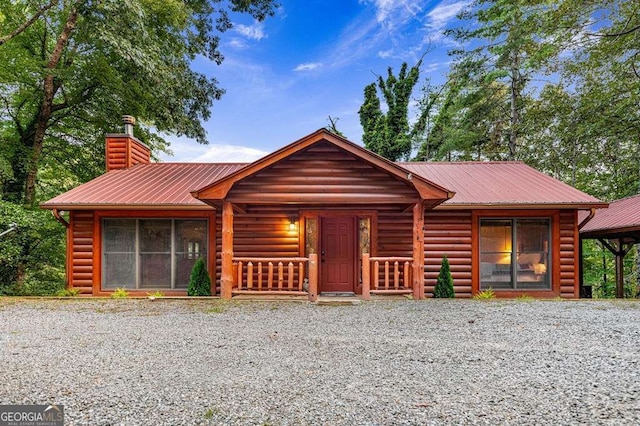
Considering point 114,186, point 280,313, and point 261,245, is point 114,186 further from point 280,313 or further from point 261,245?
point 280,313

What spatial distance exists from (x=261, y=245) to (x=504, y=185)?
6.52 meters

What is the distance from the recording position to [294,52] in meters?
23.7

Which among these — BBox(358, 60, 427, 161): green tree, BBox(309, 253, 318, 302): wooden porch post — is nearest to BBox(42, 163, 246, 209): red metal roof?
BBox(309, 253, 318, 302): wooden porch post

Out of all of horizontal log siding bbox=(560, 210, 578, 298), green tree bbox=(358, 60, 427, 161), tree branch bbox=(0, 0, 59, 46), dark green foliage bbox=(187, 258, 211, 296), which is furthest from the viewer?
green tree bbox=(358, 60, 427, 161)

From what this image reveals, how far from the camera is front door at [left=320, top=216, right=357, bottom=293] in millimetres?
8938

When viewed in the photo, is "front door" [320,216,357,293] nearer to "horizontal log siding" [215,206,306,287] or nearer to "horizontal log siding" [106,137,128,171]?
"horizontal log siding" [215,206,306,287]

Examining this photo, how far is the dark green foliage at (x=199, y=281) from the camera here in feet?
26.1

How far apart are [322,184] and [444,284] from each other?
11.7 ft

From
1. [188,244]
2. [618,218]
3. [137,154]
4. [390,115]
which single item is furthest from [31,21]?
[618,218]

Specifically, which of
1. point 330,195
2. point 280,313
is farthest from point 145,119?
point 280,313

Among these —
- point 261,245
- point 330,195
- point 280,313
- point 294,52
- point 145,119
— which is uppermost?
point 294,52

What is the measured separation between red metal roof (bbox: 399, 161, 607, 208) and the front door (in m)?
2.43

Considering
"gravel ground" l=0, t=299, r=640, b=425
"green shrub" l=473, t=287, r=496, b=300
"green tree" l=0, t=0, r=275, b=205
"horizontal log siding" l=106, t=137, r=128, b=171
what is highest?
"green tree" l=0, t=0, r=275, b=205

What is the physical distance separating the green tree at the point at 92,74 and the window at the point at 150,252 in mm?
5046
